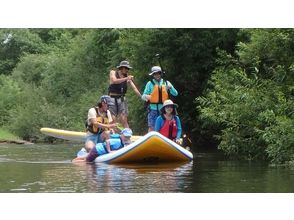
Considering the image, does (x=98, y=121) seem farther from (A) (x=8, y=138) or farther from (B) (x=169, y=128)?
(A) (x=8, y=138)

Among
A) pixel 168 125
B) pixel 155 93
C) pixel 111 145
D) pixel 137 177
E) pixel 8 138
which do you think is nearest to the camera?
pixel 137 177

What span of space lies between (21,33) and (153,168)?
114 ft

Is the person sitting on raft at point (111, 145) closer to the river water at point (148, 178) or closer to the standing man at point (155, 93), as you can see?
the river water at point (148, 178)

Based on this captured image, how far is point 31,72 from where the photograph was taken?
37375 millimetres

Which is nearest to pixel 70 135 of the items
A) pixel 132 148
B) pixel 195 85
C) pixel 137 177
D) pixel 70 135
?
pixel 70 135

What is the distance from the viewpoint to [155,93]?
38.9 feet

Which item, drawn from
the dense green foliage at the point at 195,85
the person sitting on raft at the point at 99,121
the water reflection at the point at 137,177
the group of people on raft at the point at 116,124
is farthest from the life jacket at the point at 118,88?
the water reflection at the point at 137,177

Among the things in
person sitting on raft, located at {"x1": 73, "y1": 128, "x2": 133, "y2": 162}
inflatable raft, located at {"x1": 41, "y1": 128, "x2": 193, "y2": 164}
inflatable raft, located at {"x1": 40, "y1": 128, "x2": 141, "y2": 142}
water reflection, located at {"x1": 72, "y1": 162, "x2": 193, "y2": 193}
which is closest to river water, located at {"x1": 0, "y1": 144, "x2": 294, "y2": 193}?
water reflection, located at {"x1": 72, "y1": 162, "x2": 193, "y2": 193}

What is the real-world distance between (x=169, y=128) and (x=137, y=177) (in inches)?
110

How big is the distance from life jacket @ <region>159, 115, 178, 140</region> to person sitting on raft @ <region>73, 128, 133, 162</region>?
0.56 m

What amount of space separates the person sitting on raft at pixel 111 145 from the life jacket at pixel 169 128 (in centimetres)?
56

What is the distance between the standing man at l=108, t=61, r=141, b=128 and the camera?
40.1 ft

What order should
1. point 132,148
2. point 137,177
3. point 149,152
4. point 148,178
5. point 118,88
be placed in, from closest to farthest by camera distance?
point 148,178
point 137,177
point 132,148
point 149,152
point 118,88

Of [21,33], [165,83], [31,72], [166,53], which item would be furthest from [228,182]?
[21,33]
